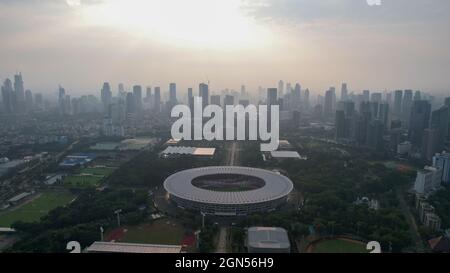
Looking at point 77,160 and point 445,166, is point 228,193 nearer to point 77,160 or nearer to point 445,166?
point 445,166

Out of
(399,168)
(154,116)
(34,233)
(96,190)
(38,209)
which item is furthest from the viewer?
(154,116)

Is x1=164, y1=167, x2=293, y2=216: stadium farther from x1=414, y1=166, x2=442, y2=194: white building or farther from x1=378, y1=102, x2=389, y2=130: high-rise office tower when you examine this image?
x1=378, y1=102, x2=389, y2=130: high-rise office tower

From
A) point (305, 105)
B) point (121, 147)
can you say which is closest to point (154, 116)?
point (121, 147)

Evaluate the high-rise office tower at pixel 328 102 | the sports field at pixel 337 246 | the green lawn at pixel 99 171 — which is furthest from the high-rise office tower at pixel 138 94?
the sports field at pixel 337 246

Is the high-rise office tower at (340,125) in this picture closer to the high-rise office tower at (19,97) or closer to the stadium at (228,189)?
the stadium at (228,189)

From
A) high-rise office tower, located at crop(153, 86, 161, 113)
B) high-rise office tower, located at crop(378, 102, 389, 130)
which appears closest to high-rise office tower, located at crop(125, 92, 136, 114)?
high-rise office tower, located at crop(153, 86, 161, 113)

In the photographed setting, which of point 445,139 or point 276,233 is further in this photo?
point 445,139

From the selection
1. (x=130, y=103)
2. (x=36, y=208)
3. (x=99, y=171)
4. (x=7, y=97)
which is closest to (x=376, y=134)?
(x=99, y=171)
